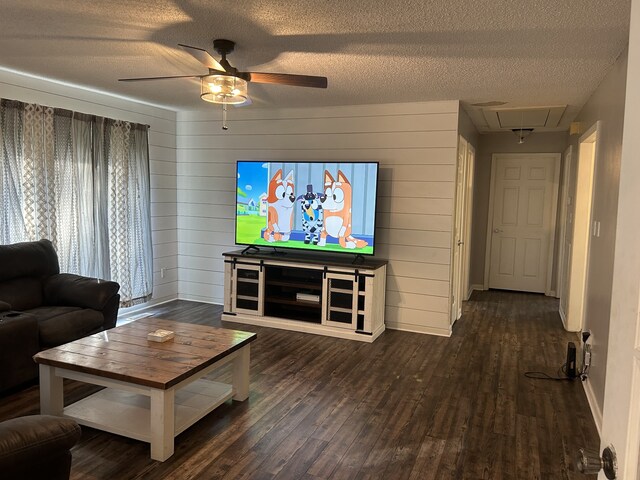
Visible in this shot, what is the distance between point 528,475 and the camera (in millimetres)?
2459

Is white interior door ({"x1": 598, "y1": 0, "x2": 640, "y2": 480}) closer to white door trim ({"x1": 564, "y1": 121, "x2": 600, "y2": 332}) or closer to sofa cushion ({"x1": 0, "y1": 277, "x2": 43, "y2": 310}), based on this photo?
sofa cushion ({"x1": 0, "y1": 277, "x2": 43, "y2": 310})

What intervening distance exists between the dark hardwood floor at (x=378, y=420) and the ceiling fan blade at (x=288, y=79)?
2.12 metres

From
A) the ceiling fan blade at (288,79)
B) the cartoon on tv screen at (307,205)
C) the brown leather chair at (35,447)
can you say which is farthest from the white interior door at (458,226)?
the brown leather chair at (35,447)

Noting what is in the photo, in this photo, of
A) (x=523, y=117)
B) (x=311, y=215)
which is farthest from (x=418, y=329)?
(x=523, y=117)

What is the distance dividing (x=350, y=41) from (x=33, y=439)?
8.66 feet

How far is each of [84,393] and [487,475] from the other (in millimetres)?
2668

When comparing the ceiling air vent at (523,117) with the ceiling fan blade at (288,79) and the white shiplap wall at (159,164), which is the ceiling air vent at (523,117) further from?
the white shiplap wall at (159,164)

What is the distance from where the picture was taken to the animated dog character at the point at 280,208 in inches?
201

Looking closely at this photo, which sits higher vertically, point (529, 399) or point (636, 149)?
point (636, 149)

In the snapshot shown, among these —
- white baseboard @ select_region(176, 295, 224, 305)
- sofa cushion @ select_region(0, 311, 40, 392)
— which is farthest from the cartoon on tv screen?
sofa cushion @ select_region(0, 311, 40, 392)

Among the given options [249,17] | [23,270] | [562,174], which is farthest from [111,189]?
[562,174]

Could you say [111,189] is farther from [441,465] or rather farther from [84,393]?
[441,465]

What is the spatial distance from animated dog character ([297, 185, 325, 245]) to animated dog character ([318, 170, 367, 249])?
6 centimetres

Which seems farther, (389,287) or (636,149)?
(389,287)
